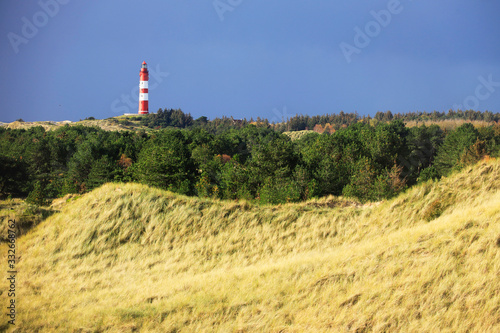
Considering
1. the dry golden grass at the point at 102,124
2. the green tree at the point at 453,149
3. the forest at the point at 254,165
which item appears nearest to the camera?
the forest at the point at 254,165

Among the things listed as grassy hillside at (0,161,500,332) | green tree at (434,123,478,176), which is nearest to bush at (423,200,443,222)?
grassy hillside at (0,161,500,332)

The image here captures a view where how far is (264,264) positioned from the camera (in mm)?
12461

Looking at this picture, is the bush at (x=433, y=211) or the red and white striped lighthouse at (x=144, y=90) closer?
the bush at (x=433, y=211)

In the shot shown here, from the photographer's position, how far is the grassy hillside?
8695mm

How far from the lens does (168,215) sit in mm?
15523

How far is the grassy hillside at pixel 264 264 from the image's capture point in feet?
28.5

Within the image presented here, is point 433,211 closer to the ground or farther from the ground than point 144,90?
closer to the ground

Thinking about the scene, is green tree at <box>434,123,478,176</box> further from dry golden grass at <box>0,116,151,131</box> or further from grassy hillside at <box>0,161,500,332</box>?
dry golden grass at <box>0,116,151,131</box>

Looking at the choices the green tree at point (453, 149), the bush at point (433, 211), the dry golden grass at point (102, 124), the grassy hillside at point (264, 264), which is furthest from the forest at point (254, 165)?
the dry golden grass at point (102, 124)

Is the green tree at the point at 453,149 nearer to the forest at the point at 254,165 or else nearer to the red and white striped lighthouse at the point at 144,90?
the forest at the point at 254,165

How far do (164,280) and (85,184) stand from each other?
199 ft

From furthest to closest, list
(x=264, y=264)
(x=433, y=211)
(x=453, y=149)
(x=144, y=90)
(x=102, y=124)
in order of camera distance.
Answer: (x=102, y=124) → (x=144, y=90) → (x=453, y=149) → (x=433, y=211) → (x=264, y=264)

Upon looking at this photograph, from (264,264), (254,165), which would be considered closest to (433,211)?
(264,264)

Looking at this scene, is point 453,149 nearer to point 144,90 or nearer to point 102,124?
point 144,90
